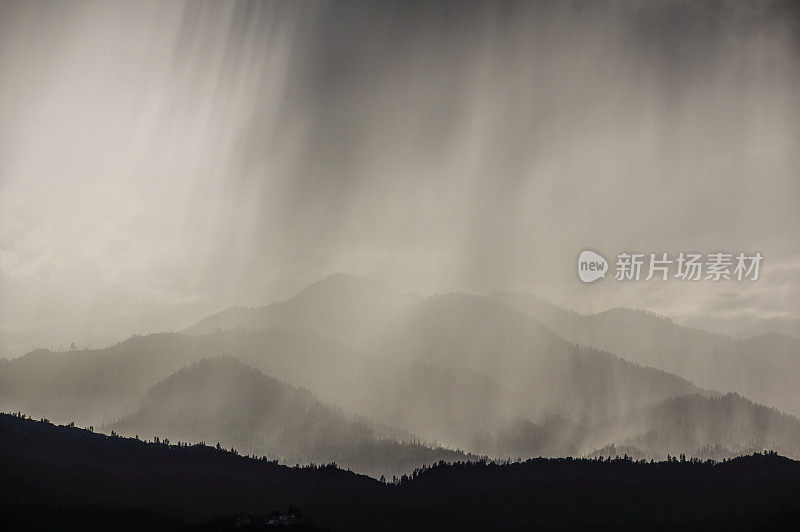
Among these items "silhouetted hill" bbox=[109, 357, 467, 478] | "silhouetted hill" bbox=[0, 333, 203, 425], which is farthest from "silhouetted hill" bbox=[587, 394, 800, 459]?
"silhouetted hill" bbox=[0, 333, 203, 425]

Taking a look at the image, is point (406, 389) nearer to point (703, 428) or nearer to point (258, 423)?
point (258, 423)

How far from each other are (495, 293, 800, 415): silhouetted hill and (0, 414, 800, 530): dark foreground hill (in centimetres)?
411

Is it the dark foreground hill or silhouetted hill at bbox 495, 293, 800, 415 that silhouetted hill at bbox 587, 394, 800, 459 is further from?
the dark foreground hill

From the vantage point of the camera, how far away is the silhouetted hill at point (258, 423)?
3491 centimetres

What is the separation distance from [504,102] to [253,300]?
1753 cm

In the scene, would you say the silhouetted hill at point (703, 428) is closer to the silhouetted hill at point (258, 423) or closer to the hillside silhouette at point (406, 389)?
the hillside silhouette at point (406, 389)

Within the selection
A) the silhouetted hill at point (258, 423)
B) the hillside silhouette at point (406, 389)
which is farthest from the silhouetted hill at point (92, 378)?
the silhouetted hill at point (258, 423)

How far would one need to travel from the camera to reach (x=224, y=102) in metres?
34.3

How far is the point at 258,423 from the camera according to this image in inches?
1394

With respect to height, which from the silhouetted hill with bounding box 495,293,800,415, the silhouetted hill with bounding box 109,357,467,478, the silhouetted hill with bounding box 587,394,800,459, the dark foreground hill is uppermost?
the silhouetted hill with bounding box 495,293,800,415

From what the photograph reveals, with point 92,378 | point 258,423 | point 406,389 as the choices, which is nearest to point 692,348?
point 406,389

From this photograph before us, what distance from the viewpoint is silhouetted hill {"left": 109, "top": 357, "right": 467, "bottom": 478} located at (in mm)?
34906

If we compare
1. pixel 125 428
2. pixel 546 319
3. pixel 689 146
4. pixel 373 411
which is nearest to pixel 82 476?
pixel 125 428

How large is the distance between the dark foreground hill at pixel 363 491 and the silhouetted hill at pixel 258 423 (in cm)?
90
